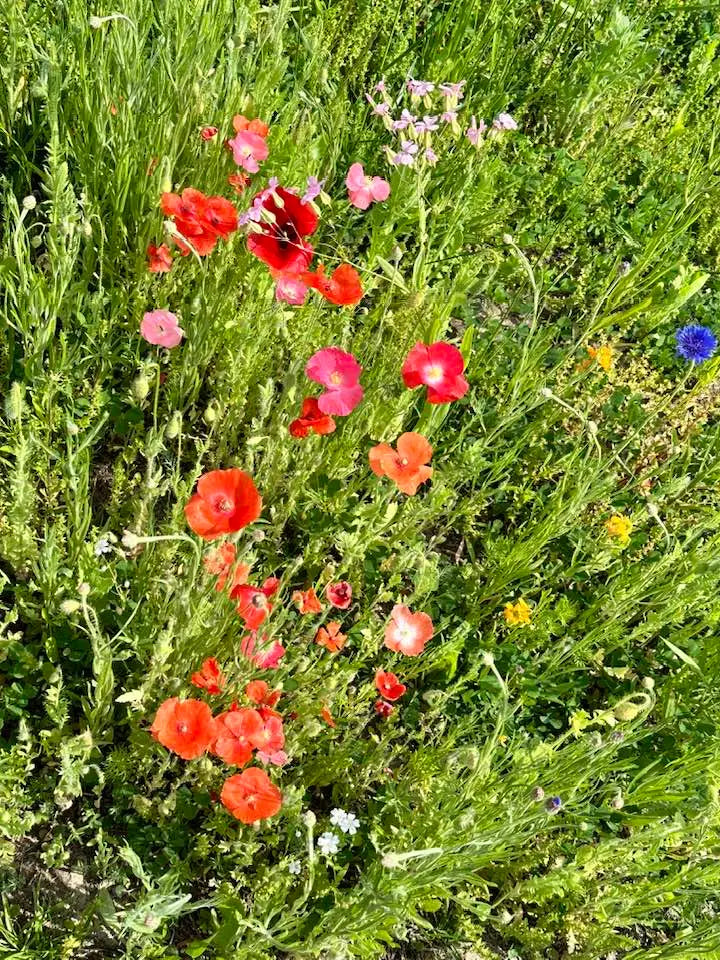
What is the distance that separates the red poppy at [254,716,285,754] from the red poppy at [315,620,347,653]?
30 cm

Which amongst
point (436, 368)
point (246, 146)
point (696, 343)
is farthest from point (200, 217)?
point (696, 343)

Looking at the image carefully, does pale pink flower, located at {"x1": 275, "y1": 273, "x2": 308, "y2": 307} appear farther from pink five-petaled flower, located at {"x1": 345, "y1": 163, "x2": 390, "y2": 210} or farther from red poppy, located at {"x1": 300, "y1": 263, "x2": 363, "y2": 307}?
pink five-petaled flower, located at {"x1": 345, "y1": 163, "x2": 390, "y2": 210}

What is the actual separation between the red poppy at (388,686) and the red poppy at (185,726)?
53 cm

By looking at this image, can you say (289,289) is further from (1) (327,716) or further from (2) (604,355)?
(2) (604,355)

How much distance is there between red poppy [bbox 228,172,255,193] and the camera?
2248mm

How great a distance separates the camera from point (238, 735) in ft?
5.61

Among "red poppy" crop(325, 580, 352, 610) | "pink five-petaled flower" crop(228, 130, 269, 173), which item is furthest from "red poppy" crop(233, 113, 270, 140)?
"red poppy" crop(325, 580, 352, 610)

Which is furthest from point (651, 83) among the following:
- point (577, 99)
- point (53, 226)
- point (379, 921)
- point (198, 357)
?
point (379, 921)

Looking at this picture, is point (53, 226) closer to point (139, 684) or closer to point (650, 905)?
point (139, 684)

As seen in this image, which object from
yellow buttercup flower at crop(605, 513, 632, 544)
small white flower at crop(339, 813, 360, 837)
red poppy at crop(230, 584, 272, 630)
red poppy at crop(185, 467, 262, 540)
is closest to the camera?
red poppy at crop(185, 467, 262, 540)

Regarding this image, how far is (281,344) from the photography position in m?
2.49

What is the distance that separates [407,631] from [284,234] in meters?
1.05

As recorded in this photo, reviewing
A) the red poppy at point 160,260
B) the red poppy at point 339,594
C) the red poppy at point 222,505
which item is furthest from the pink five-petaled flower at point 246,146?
the red poppy at point 339,594

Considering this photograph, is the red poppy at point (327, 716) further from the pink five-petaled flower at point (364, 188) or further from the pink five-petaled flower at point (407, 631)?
the pink five-petaled flower at point (364, 188)
